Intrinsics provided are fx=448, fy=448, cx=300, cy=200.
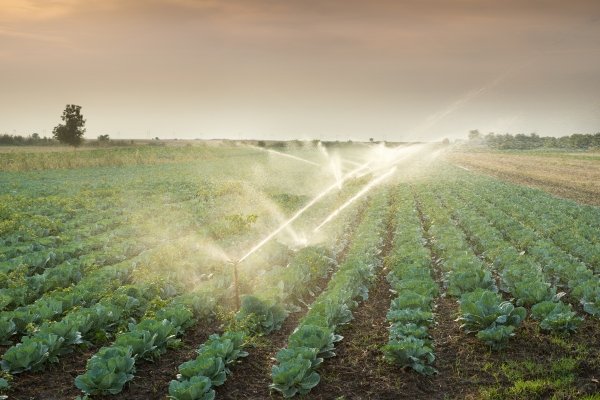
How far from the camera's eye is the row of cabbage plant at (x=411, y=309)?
603 cm

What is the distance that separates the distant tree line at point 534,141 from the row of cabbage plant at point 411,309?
3954 inches

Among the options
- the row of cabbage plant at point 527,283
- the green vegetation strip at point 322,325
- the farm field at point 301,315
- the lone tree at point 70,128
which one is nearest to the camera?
the green vegetation strip at point 322,325

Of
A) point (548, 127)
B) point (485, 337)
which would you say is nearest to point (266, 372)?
point (485, 337)

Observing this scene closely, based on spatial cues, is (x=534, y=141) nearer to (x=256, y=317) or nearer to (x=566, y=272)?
(x=566, y=272)

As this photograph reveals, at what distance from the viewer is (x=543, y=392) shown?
18.1 ft

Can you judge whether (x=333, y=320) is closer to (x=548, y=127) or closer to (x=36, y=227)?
(x=36, y=227)

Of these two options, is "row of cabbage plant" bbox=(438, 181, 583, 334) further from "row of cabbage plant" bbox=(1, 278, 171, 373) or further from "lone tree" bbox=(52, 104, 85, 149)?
"lone tree" bbox=(52, 104, 85, 149)

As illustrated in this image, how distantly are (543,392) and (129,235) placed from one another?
12.0 meters

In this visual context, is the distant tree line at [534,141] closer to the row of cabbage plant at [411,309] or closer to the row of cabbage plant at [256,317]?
the row of cabbage plant at [411,309]

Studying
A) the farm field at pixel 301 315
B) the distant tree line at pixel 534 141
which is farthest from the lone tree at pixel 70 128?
the distant tree line at pixel 534 141

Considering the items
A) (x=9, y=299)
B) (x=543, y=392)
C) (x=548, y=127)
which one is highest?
(x=548, y=127)

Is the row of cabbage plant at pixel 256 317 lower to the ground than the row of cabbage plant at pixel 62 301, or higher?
lower

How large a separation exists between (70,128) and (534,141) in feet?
357

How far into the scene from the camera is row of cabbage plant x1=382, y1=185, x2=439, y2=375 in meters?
6.03
